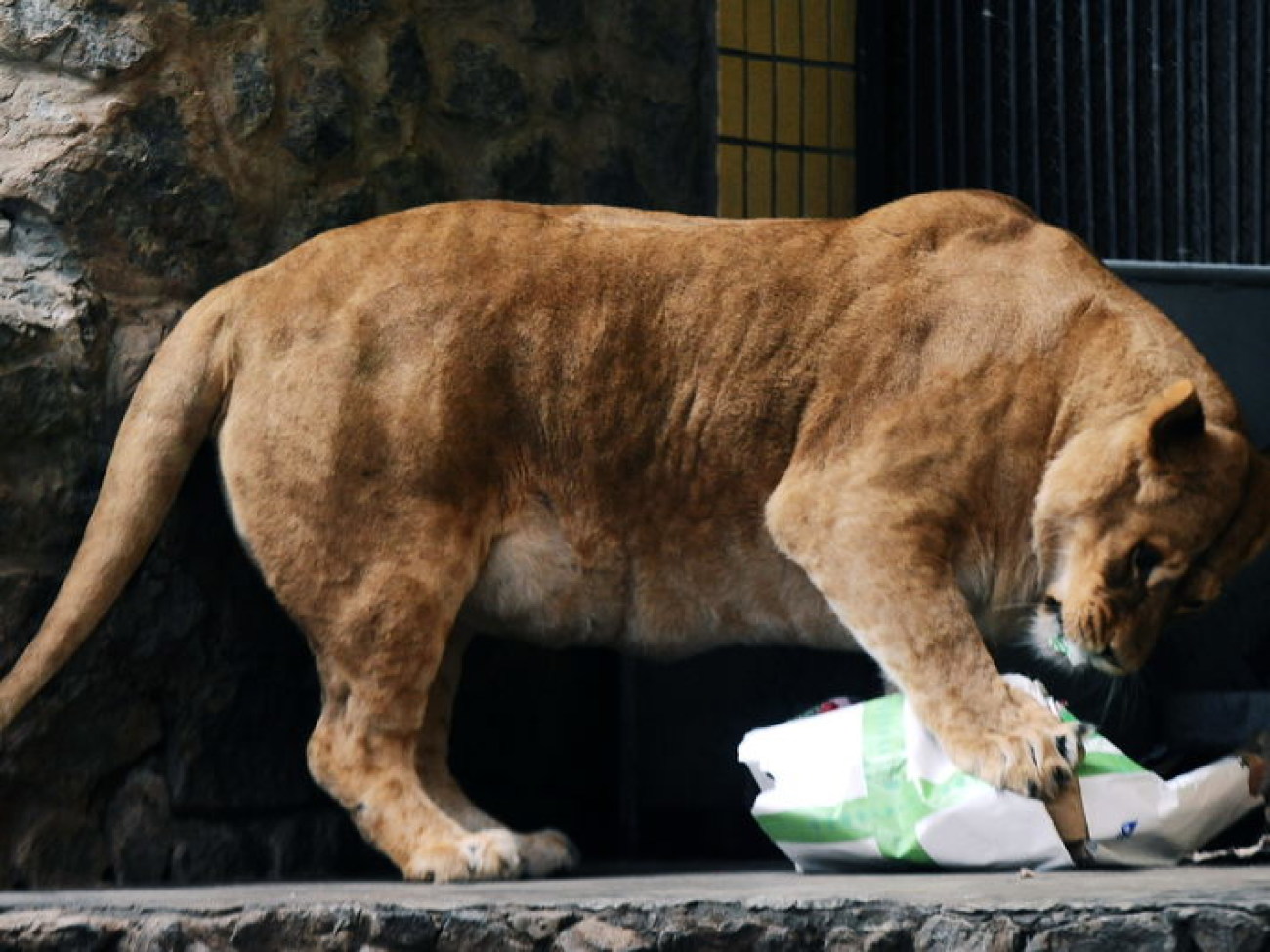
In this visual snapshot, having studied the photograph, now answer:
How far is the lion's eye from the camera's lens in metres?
4.38

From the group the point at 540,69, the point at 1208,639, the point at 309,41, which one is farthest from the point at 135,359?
the point at 1208,639

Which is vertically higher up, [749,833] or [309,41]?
[309,41]

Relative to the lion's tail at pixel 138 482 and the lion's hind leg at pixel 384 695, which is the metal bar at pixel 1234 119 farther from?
the lion's tail at pixel 138 482

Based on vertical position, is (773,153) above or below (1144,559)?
above

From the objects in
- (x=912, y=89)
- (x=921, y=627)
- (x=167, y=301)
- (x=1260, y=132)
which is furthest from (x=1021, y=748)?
(x=1260, y=132)

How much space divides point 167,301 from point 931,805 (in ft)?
6.45

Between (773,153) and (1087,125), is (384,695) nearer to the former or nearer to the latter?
(773,153)

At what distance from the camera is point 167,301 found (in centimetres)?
477

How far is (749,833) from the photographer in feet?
17.4

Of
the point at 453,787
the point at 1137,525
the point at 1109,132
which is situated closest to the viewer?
the point at 1137,525

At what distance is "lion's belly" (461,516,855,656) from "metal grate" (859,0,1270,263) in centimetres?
187

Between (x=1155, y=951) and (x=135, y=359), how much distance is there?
2.59 meters

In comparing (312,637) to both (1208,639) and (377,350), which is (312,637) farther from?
(1208,639)

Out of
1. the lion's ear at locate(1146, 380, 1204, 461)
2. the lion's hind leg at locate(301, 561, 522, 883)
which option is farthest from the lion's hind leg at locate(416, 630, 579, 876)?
the lion's ear at locate(1146, 380, 1204, 461)
